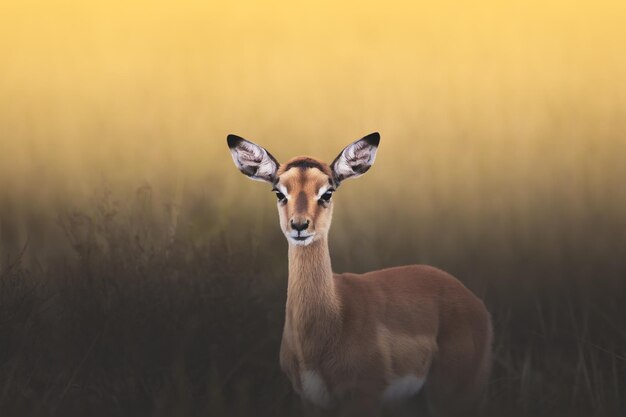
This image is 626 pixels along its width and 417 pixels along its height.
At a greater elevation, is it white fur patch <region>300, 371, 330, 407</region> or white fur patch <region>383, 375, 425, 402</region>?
white fur patch <region>300, 371, 330, 407</region>

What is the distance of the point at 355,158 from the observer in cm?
763

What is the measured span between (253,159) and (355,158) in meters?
0.60

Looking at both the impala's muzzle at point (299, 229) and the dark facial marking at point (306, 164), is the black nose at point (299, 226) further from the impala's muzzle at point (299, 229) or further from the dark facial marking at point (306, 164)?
the dark facial marking at point (306, 164)

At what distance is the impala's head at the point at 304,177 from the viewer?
726cm

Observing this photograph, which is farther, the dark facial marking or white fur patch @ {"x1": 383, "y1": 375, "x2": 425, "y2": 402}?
the dark facial marking

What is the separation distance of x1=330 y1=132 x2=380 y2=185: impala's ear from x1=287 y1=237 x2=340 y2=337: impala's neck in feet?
1.38

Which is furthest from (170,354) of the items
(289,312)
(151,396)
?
(289,312)

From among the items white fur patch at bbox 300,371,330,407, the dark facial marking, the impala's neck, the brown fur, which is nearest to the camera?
white fur patch at bbox 300,371,330,407

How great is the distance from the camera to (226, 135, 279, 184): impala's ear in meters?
7.58

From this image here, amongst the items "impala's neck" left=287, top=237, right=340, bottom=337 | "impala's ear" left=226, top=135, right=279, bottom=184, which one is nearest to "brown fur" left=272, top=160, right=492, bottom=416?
"impala's neck" left=287, top=237, right=340, bottom=337

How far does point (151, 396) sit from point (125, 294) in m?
0.81

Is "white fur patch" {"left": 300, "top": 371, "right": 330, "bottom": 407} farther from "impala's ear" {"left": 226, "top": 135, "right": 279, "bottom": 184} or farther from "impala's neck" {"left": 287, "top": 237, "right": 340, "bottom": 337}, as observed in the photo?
→ "impala's ear" {"left": 226, "top": 135, "right": 279, "bottom": 184}

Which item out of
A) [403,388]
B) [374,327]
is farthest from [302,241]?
[403,388]

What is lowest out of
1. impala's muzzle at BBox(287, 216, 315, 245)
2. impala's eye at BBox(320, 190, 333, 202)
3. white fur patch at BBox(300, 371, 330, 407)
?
white fur patch at BBox(300, 371, 330, 407)
